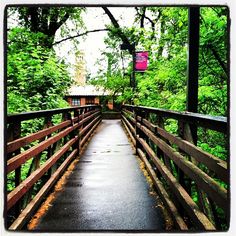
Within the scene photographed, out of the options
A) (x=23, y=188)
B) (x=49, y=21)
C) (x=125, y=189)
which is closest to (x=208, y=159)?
(x=23, y=188)

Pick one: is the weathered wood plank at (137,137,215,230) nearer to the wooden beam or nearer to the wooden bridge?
the wooden bridge

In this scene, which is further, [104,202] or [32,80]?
[32,80]

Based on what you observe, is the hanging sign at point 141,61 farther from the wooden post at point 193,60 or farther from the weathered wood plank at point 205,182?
the weathered wood plank at point 205,182

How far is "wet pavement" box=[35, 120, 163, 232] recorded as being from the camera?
3.35m

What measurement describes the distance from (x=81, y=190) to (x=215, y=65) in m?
3.15

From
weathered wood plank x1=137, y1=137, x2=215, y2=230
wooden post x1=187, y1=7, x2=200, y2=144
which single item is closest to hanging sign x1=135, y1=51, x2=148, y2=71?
wooden post x1=187, y1=7, x2=200, y2=144

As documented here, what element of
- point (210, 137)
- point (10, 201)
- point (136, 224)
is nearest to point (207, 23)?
point (210, 137)

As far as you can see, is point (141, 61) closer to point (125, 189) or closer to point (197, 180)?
point (125, 189)

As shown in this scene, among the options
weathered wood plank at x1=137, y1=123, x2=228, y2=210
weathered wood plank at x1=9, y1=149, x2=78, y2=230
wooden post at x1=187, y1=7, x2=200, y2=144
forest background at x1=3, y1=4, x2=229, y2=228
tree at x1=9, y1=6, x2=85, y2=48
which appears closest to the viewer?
weathered wood plank at x1=137, y1=123, x2=228, y2=210

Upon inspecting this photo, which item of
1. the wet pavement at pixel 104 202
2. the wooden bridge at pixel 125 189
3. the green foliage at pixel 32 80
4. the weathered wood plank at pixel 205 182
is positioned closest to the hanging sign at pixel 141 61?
the green foliage at pixel 32 80

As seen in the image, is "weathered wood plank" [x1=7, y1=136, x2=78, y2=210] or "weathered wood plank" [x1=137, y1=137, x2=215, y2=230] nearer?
"weathered wood plank" [x1=137, y1=137, x2=215, y2=230]

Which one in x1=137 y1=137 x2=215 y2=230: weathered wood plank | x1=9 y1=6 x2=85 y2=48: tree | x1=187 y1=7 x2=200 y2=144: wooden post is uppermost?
x1=9 y1=6 x2=85 y2=48: tree

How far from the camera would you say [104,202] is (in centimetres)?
403

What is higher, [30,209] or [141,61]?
[141,61]
